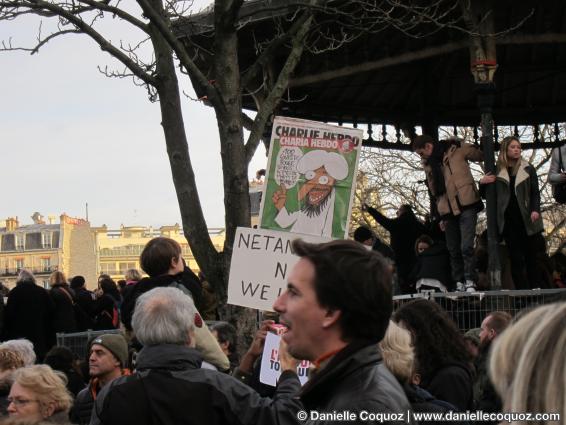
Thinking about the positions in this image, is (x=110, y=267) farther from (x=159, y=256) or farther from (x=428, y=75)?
(x=159, y=256)

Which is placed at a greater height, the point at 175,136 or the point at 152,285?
the point at 175,136

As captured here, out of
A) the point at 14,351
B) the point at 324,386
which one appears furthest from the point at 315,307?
the point at 14,351

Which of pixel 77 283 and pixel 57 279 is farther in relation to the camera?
pixel 77 283

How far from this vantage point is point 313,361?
351 centimetres

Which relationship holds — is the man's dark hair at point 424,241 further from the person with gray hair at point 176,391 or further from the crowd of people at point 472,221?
the person with gray hair at point 176,391

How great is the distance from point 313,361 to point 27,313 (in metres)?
9.94

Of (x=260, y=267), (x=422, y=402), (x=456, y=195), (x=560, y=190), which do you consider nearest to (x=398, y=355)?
(x=422, y=402)

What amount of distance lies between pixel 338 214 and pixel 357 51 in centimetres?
878

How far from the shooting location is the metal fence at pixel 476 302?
11078 millimetres

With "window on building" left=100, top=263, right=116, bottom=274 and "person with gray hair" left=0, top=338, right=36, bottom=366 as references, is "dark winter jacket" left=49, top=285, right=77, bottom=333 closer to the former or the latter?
"person with gray hair" left=0, top=338, right=36, bottom=366

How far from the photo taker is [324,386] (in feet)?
11.0

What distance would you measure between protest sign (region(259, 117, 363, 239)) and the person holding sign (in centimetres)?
488

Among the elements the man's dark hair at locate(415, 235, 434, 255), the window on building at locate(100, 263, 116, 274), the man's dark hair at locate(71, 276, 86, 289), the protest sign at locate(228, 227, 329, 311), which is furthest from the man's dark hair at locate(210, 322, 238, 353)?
the window on building at locate(100, 263, 116, 274)

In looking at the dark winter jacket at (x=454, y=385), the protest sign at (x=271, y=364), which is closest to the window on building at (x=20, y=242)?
the protest sign at (x=271, y=364)
